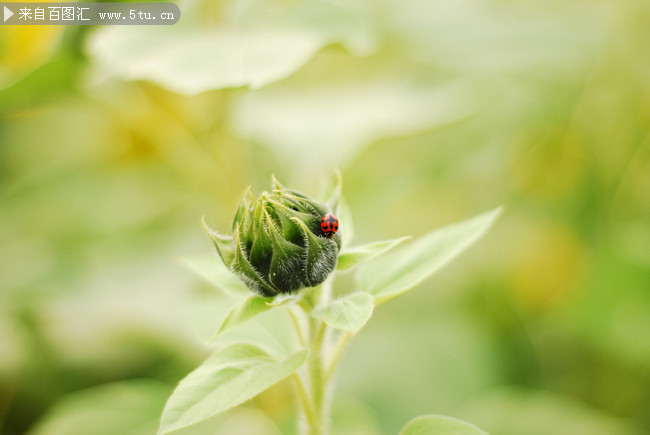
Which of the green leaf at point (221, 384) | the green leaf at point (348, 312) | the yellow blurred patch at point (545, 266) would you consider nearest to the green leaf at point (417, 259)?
the green leaf at point (348, 312)

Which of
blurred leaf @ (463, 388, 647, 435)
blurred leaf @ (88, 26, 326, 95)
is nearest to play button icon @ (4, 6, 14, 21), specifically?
blurred leaf @ (88, 26, 326, 95)

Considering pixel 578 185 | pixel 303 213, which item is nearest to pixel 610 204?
pixel 578 185

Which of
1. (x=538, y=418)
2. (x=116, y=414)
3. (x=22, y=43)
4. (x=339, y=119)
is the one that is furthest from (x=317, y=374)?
(x=22, y=43)

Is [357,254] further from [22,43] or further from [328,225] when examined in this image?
[22,43]

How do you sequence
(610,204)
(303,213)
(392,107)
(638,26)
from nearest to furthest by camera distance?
(303,213)
(392,107)
(610,204)
(638,26)

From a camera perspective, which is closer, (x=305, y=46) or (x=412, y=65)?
(x=305, y=46)

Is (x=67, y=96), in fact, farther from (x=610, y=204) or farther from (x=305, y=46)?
(x=610, y=204)
